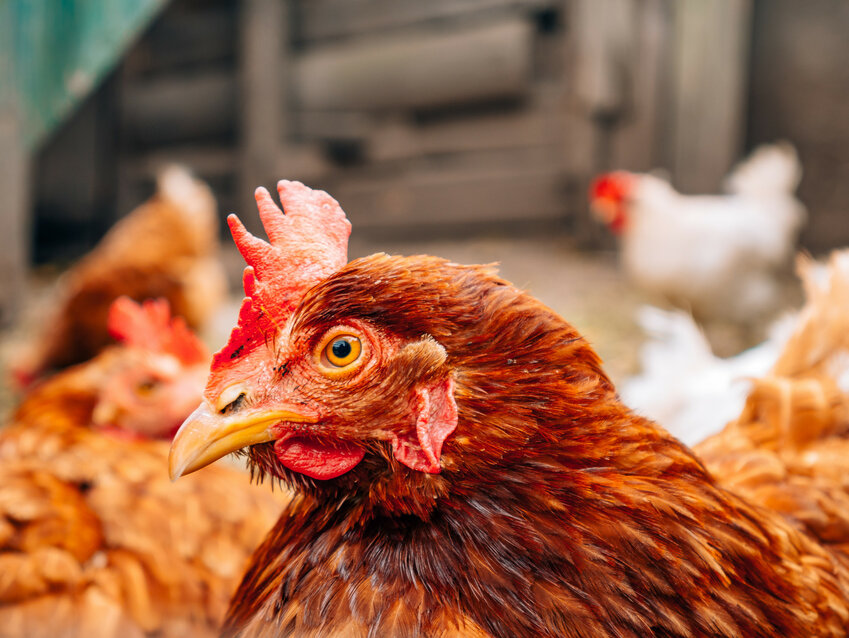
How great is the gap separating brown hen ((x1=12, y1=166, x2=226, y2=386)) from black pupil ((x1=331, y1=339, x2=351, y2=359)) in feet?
8.94

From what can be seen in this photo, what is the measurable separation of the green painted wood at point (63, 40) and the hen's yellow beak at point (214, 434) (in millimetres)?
3002

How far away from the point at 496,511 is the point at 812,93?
508cm

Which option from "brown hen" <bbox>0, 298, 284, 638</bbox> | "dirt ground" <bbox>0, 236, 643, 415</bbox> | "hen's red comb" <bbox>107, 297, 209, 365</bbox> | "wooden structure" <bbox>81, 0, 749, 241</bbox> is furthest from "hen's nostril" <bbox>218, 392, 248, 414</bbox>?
"wooden structure" <bbox>81, 0, 749, 241</bbox>

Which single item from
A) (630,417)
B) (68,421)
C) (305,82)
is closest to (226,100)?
(305,82)

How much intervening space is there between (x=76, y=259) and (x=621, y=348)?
4845mm

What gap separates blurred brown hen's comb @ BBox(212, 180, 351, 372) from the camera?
899 millimetres

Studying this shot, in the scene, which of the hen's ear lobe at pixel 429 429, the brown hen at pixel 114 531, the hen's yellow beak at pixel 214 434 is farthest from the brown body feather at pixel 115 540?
the hen's ear lobe at pixel 429 429

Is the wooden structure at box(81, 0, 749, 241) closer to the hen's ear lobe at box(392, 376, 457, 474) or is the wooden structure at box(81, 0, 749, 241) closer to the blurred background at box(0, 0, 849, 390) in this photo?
the blurred background at box(0, 0, 849, 390)

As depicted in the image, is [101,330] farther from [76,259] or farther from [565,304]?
[76,259]

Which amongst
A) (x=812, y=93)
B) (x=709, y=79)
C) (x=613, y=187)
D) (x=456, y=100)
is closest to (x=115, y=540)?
(x=613, y=187)

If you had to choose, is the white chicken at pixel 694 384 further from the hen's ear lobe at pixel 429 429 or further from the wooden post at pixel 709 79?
the wooden post at pixel 709 79

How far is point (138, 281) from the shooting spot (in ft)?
11.1

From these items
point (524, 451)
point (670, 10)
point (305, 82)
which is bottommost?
point (524, 451)

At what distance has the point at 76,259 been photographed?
6.15m
